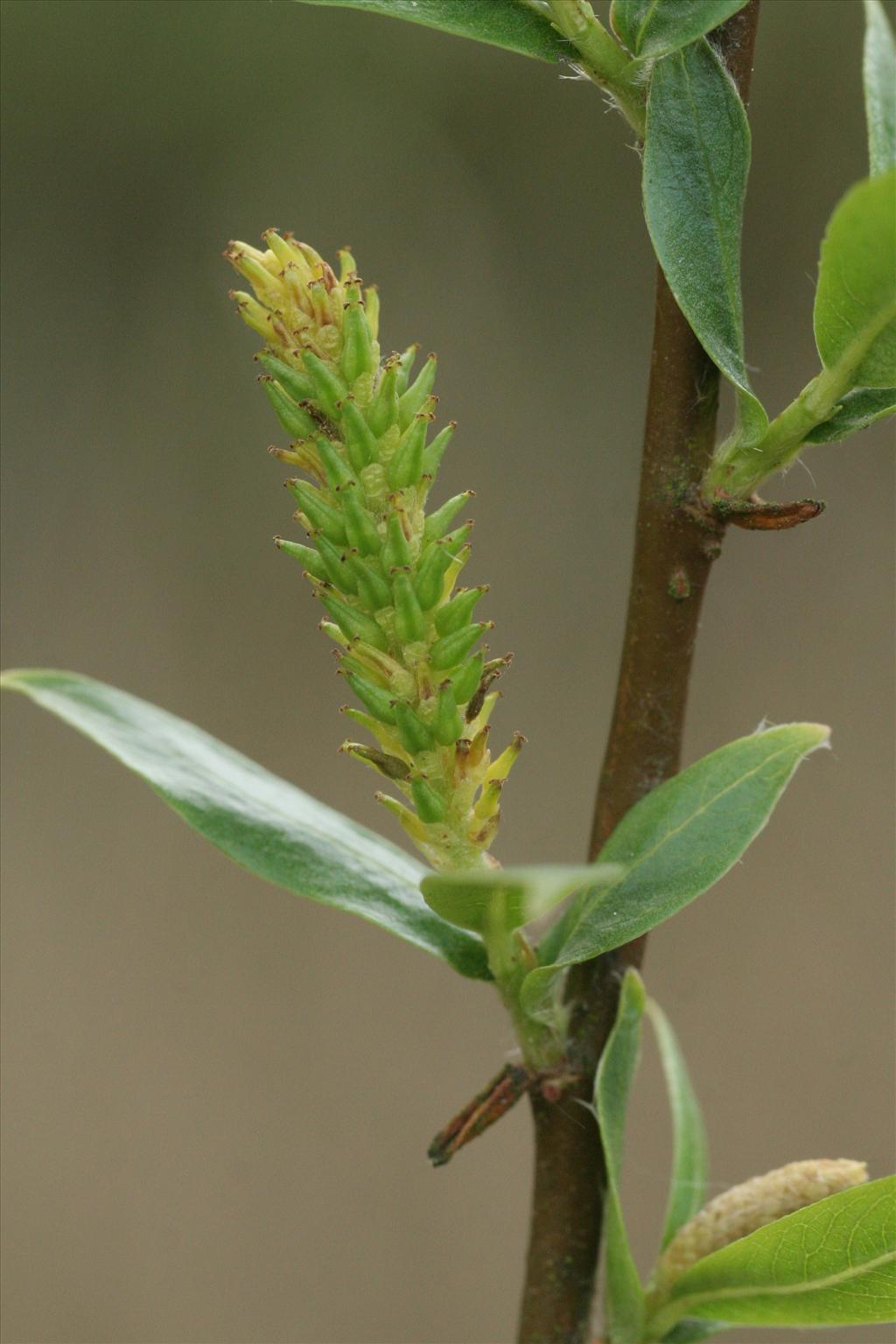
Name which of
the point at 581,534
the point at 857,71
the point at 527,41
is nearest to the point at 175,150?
the point at 581,534

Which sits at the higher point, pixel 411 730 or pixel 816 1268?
pixel 411 730

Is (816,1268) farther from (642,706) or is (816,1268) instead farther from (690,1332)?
(642,706)

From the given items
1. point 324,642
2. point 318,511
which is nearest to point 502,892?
point 318,511

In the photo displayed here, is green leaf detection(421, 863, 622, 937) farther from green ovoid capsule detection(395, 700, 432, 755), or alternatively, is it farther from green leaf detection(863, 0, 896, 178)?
green leaf detection(863, 0, 896, 178)

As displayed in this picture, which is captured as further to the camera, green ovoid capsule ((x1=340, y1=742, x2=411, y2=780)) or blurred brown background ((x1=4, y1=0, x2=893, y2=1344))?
blurred brown background ((x1=4, y1=0, x2=893, y2=1344))

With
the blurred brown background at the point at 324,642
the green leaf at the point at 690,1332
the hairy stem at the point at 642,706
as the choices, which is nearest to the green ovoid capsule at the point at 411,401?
the hairy stem at the point at 642,706

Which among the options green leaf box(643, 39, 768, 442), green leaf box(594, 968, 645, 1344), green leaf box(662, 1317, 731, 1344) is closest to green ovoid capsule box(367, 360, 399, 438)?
green leaf box(643, 39, 768, 442)
